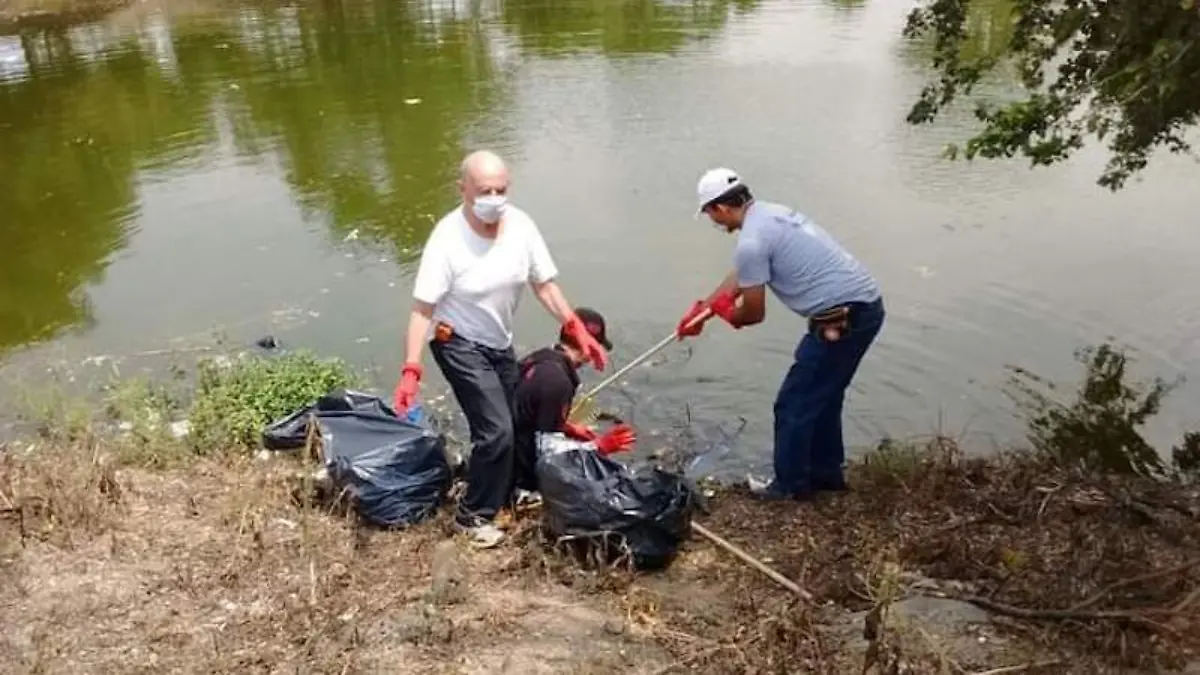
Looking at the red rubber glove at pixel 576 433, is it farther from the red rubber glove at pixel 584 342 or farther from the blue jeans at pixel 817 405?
the blue jeans at pixel 817 405

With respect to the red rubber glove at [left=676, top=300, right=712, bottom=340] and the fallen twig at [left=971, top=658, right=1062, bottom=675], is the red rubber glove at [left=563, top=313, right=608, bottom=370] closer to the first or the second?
the red rubber glove at [left=676, top=300, right=712, bottom=340]

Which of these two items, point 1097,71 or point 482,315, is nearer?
point 482,315

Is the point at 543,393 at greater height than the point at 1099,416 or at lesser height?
greater

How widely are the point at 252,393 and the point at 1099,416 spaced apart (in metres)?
4.95

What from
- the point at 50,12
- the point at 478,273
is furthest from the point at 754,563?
the point at 50,12

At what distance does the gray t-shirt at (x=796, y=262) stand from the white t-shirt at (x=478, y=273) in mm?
918

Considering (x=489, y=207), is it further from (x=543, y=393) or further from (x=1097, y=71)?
(x=1097, y=71)

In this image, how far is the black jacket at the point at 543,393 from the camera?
17.2 feet

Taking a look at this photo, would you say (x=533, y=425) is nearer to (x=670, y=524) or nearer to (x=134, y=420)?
(x=670, y=524)

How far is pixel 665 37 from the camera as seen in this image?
1984 cm

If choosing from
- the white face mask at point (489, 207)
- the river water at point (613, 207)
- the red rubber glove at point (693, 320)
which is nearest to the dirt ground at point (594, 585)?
the red rubber glove at point (693, 320)

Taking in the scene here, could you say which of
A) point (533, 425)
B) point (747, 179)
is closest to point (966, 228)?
point (747, 179)

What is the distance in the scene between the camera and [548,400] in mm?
5234

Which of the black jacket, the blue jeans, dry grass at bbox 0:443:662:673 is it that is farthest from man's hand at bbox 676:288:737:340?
dry grass at bbox 0:443:662:673
